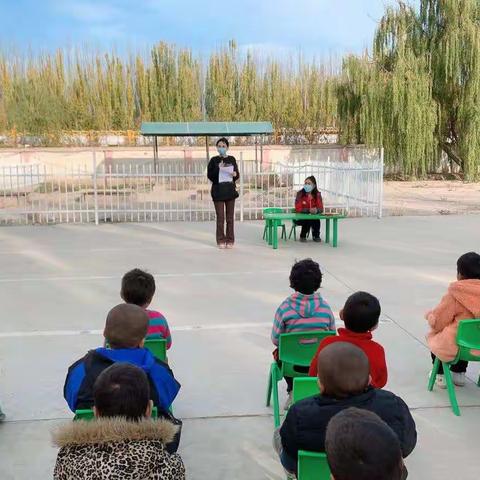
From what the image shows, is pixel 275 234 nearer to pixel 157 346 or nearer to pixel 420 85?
pixel 157 346

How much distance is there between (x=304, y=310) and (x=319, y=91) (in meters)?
30.7

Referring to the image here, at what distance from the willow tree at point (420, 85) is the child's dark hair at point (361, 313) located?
63.3 ft

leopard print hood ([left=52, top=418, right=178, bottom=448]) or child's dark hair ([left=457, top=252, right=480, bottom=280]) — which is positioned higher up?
child's dark hair ([left=457, top=252, right=480, bottom=280])

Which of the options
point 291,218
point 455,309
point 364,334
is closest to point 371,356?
point 364,334

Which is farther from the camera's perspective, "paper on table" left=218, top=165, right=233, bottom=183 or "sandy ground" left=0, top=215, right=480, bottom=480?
"paper on table" left=218, top=165, right=233, bottom=183

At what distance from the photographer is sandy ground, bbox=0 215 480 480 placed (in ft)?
11.1

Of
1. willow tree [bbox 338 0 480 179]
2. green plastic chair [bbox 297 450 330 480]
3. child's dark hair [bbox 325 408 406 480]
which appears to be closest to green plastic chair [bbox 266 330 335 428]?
green plastic chair [bbox 297 450 330 480]

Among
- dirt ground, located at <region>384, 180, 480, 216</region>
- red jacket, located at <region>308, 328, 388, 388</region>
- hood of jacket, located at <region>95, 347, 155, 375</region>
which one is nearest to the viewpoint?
hood of jacket, located at <region>95, 347, 155, 375</region>

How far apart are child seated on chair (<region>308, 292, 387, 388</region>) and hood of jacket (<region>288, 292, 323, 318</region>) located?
562mm

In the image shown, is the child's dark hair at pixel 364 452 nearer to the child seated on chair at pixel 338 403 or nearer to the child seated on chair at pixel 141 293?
the child seated on chair at pixel 338 403

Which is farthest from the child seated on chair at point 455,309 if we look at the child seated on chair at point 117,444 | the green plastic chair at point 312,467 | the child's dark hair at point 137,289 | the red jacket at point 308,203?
the red jacket at point 308,203

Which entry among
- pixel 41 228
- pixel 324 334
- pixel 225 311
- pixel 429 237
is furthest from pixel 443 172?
pixel 324 334

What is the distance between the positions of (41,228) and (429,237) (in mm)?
7739

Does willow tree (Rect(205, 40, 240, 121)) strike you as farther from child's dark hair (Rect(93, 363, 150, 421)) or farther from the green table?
child's dark hair (Rect(93, 363, 150, 421))
